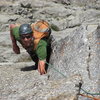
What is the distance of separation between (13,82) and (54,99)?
11.0ft

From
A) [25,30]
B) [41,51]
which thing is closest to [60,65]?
[41,51]

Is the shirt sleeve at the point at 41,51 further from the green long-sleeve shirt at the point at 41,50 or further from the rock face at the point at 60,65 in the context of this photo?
the rock face at the point at 60,65

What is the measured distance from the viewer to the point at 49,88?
26.1 feet

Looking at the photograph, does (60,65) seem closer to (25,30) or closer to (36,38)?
(36,38)

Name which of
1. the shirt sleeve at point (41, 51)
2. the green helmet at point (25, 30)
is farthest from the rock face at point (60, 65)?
the green helmet at point (25, 30)

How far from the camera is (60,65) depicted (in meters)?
10.7

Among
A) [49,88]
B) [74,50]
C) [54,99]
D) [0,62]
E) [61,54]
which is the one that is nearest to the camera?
[54,99]

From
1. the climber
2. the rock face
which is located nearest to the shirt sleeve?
the climber

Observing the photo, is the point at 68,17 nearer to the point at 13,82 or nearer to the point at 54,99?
the point at 13,82

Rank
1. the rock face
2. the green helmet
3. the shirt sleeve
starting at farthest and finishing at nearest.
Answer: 1. the shirt sleeve
2. the green helmet
3. the rock face

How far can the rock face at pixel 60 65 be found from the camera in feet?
25.9

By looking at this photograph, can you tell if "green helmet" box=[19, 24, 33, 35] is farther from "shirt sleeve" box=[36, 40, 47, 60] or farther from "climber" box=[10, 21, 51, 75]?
"shirt sleeve" box=[36, 40, 47, 60]

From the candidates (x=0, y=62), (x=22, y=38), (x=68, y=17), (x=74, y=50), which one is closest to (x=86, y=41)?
(x=74, y=50)

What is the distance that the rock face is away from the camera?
790cm
